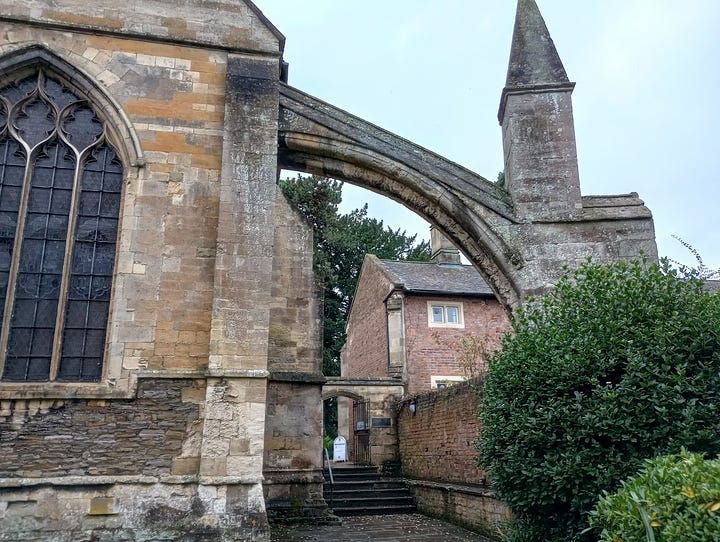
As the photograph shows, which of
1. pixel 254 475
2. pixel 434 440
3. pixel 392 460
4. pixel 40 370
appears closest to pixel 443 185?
pixel 254 475

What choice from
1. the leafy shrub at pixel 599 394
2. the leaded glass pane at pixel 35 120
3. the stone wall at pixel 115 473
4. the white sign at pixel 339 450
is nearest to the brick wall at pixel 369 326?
the white sign at pixel 339 450

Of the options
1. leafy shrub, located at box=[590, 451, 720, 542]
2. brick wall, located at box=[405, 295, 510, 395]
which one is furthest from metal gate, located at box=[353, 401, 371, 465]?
leafy shrub, located at box=[590, 451, 720, 542]

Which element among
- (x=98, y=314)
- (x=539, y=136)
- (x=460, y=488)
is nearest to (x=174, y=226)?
(x=98, y=314)

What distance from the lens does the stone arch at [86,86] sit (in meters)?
7.91

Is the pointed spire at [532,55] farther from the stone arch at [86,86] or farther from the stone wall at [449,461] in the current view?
the stone arch at [86,86]

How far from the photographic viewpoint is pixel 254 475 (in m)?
6.85

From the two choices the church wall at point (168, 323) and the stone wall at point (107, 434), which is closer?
the church wall at point (168, 323)

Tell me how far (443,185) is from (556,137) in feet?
6.11

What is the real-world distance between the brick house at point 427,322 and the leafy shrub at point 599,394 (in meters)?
12.6

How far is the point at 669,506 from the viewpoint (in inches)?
132

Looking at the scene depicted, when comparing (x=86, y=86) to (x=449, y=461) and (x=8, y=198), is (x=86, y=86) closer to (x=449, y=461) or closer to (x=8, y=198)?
(x=8, y=198)

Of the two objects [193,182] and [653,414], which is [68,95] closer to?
[193,182]

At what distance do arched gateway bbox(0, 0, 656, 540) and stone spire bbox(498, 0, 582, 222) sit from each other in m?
0.03

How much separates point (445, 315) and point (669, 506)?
17181mm
